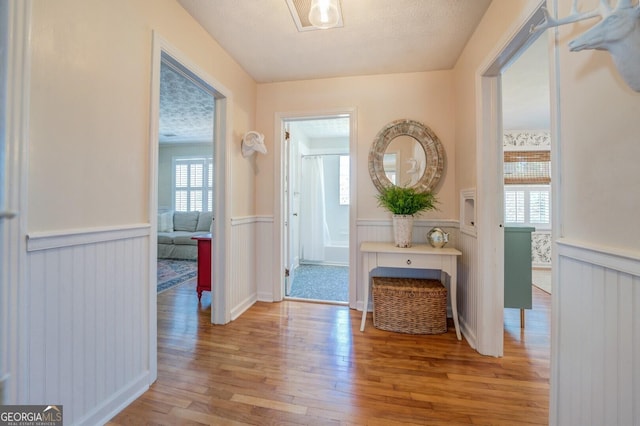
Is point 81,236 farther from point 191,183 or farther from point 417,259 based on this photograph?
point 191,183

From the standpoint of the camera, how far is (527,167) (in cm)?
452

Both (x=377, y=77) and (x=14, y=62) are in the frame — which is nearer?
(x=14, y=62)

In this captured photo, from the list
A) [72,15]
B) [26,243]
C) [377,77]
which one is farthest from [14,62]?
[377,77]

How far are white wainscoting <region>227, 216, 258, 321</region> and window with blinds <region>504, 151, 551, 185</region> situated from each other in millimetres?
4414

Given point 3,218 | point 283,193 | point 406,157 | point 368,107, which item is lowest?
point 3,218

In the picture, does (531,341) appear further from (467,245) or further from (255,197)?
(255,197)

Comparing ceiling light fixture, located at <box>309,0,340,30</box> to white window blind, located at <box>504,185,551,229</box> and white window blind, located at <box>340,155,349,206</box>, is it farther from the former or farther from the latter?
white window blind, located at <box>504,185,551,229</box>

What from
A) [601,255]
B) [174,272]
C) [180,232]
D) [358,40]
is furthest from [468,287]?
[180,232]

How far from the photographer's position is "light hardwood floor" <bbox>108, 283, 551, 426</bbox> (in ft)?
4.36

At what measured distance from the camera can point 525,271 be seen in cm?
222

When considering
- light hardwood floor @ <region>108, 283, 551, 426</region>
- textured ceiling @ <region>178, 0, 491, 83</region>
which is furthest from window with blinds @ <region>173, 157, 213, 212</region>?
light hardwood floor @ <region>108, 283, 551, 426</region>

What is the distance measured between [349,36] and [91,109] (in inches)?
71.4

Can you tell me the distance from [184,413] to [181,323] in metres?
1.19

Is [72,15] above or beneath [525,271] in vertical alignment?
above
